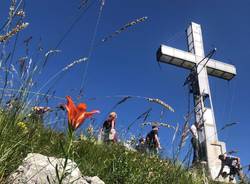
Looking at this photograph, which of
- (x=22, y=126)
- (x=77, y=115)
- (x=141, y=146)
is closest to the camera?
(x=77, y=115)

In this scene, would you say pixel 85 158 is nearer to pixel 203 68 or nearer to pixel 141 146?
pixel 141 146

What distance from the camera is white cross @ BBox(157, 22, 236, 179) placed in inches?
674

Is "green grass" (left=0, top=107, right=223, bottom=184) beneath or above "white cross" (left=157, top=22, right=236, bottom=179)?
beneath

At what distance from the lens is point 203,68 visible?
19938mm

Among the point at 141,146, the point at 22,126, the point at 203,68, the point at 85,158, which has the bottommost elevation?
the point at 22,126

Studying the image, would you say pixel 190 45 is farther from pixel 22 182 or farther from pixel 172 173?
pixel 22 182

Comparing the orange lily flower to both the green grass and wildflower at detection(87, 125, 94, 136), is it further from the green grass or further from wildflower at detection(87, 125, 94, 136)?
wildflower at detection(87, 125, 94, 136)

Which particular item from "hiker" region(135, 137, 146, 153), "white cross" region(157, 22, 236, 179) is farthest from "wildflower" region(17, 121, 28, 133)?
"white cross" region(157, 22, 236, 179)

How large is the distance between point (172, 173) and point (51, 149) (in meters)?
1.46

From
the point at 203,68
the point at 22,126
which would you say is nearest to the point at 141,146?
the point at 22,126

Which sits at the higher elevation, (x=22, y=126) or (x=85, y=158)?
(x=85, y=158)

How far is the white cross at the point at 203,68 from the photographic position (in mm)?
17125

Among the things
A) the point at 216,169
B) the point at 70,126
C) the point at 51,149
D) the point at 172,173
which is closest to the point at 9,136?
the point at 51,149

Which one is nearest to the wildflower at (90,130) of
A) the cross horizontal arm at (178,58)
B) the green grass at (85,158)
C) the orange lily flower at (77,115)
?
the green grass at (85,158)
